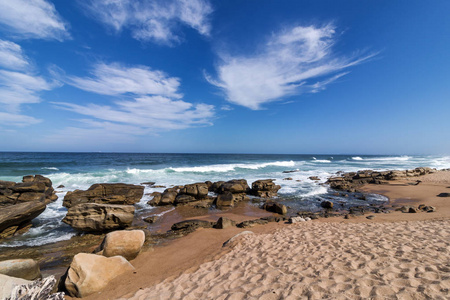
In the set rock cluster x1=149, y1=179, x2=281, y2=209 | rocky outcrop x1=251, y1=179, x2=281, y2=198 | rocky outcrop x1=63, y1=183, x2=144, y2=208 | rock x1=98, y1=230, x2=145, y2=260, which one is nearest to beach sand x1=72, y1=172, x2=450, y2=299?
rock x1=98, y1=230, x2=145, y2=260

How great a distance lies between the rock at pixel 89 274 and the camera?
4.46m

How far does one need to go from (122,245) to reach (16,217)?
19.3 ft

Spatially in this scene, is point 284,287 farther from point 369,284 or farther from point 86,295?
point 86,295

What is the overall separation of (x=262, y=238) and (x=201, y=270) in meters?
2.80

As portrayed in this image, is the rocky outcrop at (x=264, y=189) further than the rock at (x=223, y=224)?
Yes

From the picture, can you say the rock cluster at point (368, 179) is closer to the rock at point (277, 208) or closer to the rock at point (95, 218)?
the rock at point (277, 208)

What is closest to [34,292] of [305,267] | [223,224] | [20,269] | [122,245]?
[20,269]

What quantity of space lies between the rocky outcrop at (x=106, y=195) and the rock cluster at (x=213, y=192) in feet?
4.31

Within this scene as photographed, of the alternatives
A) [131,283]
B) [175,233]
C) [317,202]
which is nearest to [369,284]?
[131,283]

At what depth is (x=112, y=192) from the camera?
43.5 ft

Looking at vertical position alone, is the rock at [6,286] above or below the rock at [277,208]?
above

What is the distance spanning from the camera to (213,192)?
17.3 m

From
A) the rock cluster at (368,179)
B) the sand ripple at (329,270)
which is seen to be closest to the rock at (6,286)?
the sand ripple at (329,270)

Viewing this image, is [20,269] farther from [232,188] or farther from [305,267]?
[232,188]
